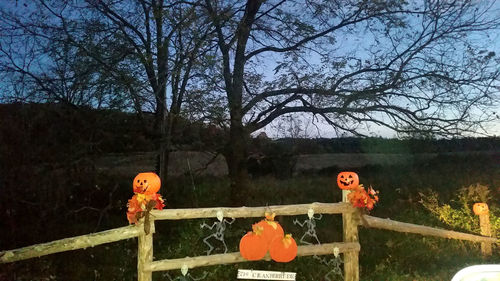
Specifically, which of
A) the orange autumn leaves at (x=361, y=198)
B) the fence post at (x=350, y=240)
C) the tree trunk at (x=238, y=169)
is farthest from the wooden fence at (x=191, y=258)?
the tree trunk at (x=238, y=169)

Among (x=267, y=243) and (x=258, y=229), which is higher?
(x=258, y=229)

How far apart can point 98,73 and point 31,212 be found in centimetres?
308

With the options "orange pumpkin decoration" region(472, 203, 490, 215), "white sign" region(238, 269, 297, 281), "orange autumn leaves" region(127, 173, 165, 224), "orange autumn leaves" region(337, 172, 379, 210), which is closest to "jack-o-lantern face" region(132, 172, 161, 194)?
"orange autumn leaves" region(127, 173, 165, 224)

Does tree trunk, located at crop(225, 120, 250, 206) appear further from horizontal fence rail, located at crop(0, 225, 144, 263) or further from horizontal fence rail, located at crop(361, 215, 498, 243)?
horizontal fence rail, located at crop(0, 225, 144, 263)

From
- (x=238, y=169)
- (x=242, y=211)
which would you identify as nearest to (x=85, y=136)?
(x=238, y=169)

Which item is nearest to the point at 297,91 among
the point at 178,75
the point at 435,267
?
the point at 178,75

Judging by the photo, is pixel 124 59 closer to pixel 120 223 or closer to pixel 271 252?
pixel 120 223

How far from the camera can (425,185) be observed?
13883mm

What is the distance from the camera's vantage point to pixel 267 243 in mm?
5188

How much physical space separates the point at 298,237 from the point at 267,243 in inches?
181

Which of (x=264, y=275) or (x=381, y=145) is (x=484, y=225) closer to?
(x=264, y=275)

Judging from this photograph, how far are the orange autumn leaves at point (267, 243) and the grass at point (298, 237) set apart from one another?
1.08 metres

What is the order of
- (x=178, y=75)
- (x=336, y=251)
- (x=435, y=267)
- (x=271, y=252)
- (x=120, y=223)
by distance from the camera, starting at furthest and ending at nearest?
(x=120, y=223) < (x=178, y=75) < (x=435, y=267) < (x=336, y=251) < (x=271, y=252)

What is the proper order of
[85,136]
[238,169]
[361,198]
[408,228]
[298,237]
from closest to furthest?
[361,198]
[408,228]
[85,136]
[298,237]
[238,169]
